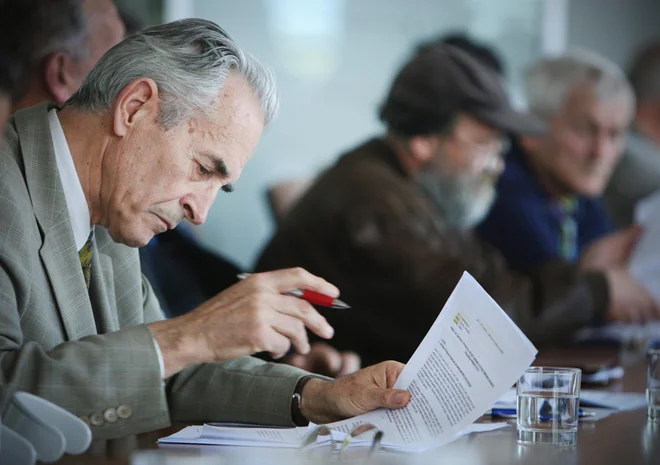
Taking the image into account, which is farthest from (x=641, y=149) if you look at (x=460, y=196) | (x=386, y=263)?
(x=386, y=263)

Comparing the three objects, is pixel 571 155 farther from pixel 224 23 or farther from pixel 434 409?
pixel 434 409

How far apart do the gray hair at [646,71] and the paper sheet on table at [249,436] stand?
9.34ft

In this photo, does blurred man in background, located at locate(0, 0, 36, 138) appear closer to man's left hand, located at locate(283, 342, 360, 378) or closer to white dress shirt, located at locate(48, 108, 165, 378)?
white dress shirt, located at locate(48, 108, 165, 378)

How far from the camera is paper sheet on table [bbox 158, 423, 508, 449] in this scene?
997mm

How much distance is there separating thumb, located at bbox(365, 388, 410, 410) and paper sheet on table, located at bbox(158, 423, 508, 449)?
8 cm

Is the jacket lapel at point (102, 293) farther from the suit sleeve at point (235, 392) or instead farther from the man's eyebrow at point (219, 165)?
the man's eyebrow at point (219, 165)

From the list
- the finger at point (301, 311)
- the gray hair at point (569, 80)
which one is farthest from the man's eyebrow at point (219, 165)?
the gray hair at point (569, 80)

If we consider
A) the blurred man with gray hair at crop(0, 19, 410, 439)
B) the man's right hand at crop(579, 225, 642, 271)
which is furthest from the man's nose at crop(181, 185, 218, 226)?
the man's right hand at crop(579, 225, 642, 271)

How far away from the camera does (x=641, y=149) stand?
3592 mm

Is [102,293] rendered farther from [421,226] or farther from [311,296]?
[421,226]

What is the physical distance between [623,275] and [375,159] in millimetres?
1011

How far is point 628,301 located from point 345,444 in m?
2.34

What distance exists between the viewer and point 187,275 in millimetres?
2369

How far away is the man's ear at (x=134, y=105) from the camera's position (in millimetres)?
1191
